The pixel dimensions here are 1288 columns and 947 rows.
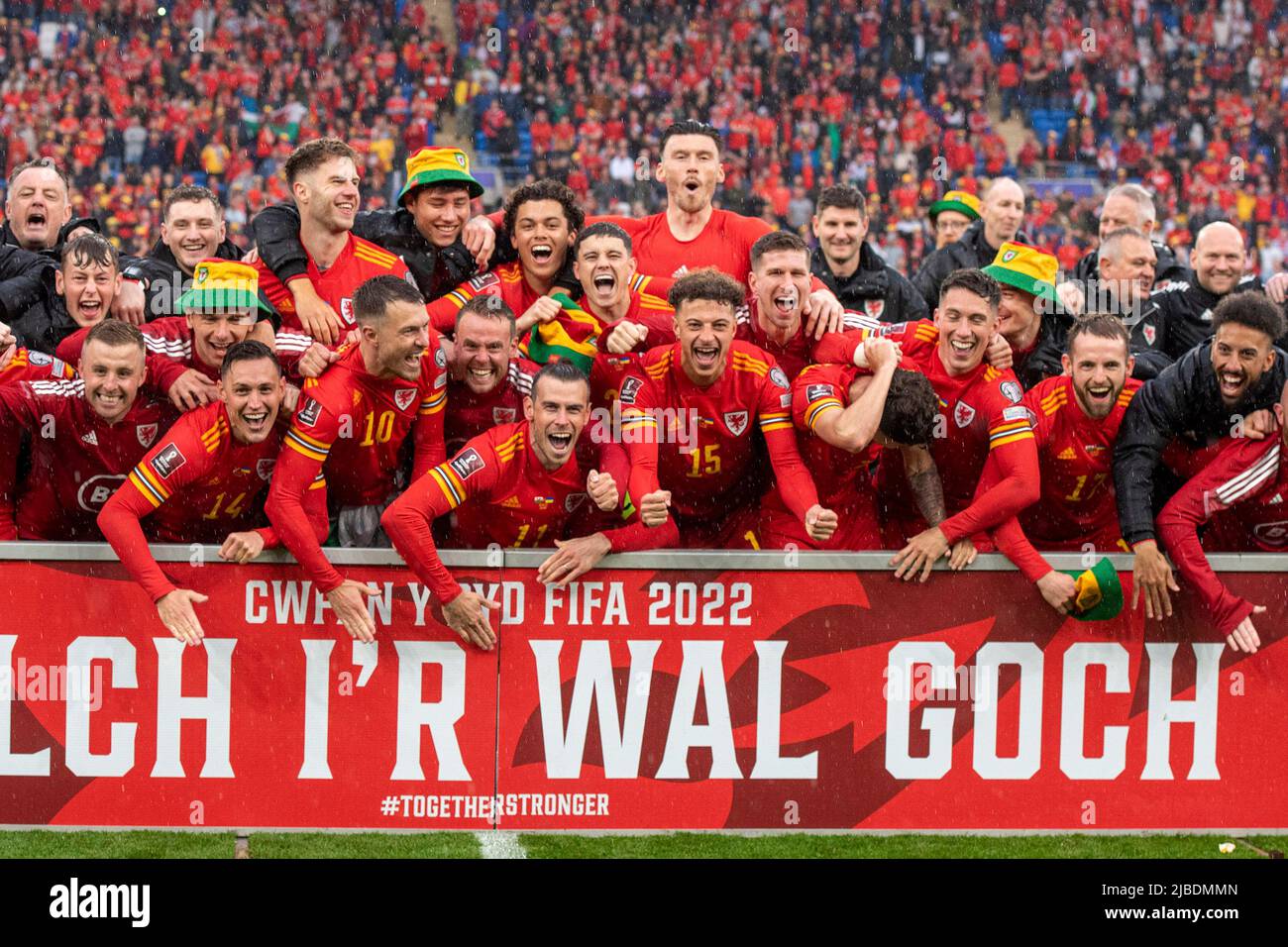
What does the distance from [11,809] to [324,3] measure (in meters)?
22.1

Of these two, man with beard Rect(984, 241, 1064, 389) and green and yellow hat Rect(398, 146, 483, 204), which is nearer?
man with beard Rect(984, 241, 1064, 389)

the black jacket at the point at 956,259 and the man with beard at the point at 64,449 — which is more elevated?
the black jacket at the point at 956,259

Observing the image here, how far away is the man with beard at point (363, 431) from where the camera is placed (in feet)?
18.5

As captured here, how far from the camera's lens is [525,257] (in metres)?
6.94

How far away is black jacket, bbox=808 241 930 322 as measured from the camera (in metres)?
7.87

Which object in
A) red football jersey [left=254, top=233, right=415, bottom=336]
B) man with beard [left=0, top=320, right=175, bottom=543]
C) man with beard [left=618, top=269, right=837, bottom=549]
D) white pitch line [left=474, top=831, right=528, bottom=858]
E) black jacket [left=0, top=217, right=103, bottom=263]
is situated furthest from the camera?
black jacket [left=0, top=217, right=103, bottom=263]

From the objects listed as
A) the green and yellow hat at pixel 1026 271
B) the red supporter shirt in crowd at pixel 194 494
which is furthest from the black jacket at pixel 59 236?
the green and yellow hat at pixel 1026 271

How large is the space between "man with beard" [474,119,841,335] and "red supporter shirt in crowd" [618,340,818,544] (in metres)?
1.23

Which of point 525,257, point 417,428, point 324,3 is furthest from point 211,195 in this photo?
point 324,3

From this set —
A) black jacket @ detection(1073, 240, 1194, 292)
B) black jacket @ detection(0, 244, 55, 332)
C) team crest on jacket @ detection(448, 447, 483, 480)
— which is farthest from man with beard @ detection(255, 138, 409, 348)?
black jacket @ detection(1073, 240, 1194, 292)

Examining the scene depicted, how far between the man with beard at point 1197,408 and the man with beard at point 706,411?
117 cm

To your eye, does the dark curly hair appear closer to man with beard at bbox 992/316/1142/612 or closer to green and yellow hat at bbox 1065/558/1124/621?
man with beard at bbox 992/316/1142/612

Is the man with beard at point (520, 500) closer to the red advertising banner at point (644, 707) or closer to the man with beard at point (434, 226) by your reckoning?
the red advertising banner at point (644, 707)

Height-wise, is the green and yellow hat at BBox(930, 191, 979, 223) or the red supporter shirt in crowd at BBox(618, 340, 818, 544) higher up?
the green and yellow hat at BBox(930, 191, 979, 223)
